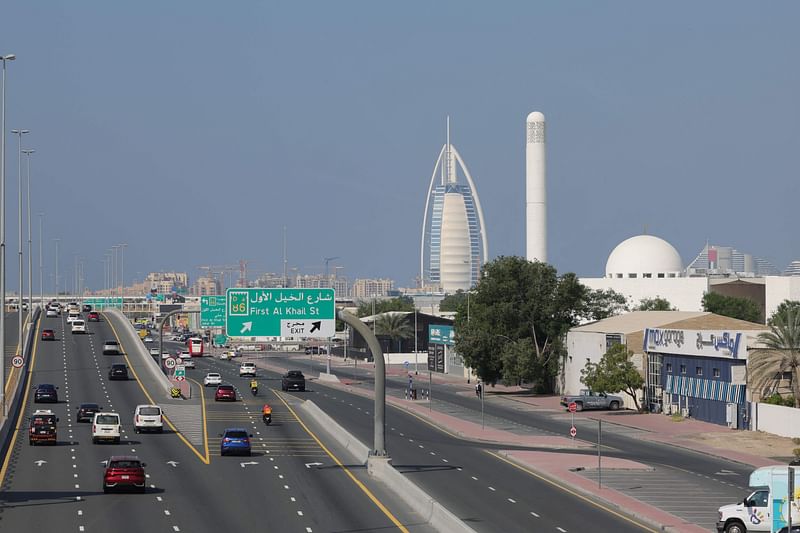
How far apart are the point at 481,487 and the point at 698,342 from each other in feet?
133

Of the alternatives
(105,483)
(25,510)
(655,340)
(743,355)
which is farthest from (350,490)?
(655,340)

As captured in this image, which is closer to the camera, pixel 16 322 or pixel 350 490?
pixel 350 490

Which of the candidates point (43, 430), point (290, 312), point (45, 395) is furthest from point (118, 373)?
point (290, 312)

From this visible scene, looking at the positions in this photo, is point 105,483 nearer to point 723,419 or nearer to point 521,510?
point 521,510

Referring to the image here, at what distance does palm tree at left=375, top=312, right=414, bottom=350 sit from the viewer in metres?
182

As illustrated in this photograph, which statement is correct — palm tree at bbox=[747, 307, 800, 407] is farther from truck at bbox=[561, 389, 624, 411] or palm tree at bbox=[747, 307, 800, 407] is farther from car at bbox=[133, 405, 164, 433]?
car at bbox=[133, 405, 164, 433]

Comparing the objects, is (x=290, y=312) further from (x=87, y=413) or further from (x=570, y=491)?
(x=87, y=413)

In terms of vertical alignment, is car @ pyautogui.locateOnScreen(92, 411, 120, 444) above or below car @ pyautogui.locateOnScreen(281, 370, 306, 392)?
above

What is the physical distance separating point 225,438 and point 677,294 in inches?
4810

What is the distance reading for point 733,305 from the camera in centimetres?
15650

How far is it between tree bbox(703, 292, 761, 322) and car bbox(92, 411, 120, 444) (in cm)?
Answer: 10597

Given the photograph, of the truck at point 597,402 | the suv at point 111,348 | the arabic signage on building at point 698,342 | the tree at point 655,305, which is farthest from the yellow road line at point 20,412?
the tree at point 655,305

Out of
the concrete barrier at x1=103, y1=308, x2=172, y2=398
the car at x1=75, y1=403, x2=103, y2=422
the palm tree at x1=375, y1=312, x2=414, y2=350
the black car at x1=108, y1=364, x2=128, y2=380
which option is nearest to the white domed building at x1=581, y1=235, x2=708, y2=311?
the palm tree at x1=375, y1=312, x2=414, y2=350

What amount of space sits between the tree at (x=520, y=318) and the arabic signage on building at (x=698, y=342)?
19758 mm
